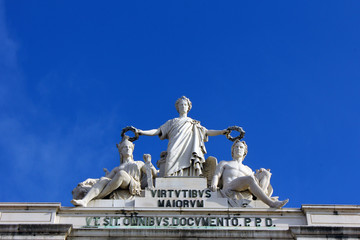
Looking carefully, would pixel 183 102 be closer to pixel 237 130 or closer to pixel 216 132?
pixel 216 132

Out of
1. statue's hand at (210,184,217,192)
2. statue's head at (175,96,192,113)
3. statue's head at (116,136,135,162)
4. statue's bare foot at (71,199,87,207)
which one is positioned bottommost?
statue's bare foot at (71,199,87,207)

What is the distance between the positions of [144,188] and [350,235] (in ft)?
20.2

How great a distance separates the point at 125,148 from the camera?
23594 mm

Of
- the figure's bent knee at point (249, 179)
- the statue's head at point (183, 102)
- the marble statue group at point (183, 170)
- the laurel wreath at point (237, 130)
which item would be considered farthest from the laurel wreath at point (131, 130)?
the figure's bent knee at point (249, 179)

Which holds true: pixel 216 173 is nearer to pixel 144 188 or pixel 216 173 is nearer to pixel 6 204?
pixel 144 188

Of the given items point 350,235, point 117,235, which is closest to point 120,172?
point 117,235

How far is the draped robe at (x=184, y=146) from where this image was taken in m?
23.3

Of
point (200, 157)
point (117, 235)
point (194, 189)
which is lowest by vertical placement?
point (117, 235)

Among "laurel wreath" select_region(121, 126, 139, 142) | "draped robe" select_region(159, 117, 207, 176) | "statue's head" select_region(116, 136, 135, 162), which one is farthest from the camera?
"laurel wreath" select_region(121, 126, 139, 142)

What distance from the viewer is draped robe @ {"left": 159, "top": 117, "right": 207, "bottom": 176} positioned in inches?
916

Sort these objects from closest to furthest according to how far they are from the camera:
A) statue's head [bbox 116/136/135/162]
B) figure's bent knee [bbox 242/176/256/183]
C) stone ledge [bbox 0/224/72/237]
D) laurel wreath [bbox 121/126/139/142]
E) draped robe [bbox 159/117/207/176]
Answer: stone ledge [bbox 0/224/72/237] < figure's bent knee [bbox 242/176/256/183] < draped robe [bbox 159/117/207/176] < statue's head [bbox 116/136/135/162] < laurel wreath [bbox 121/126/139/142]

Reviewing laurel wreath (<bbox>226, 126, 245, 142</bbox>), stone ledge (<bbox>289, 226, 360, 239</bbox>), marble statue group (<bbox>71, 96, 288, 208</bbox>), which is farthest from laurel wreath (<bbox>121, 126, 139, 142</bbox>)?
stone ledge (<bbox>289, 226, 360, 239</bbox>)

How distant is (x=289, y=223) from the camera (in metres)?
20.7

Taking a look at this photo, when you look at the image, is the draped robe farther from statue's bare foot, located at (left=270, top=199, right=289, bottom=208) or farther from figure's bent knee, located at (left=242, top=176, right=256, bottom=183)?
statue's bare foot, located at (left=270, top=199, right=289, bottom=208)
